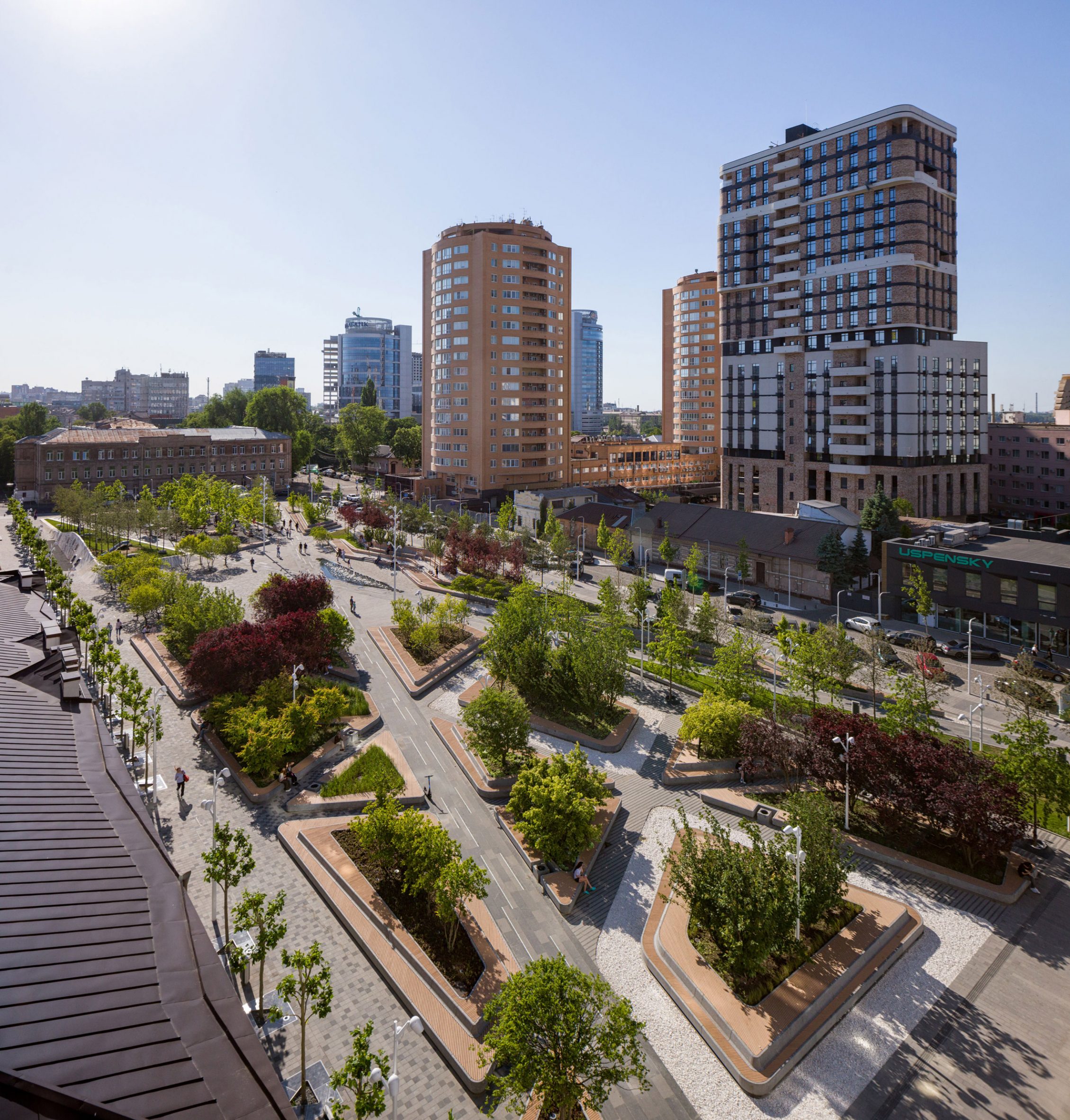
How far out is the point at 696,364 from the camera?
12288 centimetres

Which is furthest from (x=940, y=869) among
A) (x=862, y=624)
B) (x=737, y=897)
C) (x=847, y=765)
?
(x=862, y=624)

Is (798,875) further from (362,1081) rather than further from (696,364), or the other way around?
(696,364)

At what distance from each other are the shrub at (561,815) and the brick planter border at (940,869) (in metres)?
7.96

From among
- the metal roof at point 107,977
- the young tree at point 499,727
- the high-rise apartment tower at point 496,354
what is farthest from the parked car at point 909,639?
the high-rise apartment tower at point 496,354

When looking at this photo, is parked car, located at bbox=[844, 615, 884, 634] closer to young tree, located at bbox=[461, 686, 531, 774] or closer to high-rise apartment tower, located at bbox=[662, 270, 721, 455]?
young tree, located at bbox=[461, 686, 531, 774]

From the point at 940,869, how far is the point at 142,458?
346ft

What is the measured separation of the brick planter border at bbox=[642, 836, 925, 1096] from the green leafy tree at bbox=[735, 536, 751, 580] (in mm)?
41338

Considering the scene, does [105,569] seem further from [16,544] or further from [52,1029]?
[52,1029]

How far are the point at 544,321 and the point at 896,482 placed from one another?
5141cm

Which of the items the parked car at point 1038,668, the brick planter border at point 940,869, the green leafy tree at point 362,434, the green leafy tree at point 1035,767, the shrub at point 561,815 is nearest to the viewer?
the brick planter border at point 940,869

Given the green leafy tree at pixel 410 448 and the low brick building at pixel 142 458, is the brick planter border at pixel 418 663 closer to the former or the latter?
the low brick building at pixel 142 458

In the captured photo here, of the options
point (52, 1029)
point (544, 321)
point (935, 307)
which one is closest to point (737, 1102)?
point (52, 1029)

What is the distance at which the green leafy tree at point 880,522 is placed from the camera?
209ft

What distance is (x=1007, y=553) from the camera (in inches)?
1951
